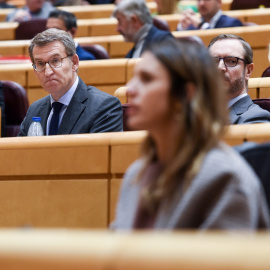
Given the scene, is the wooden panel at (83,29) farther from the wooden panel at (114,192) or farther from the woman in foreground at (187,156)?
the woman in foreground at (187,156)

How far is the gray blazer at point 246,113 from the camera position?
3.86ft

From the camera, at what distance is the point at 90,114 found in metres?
1.36

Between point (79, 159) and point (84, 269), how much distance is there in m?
0.62

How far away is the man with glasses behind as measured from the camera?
1.24 metres

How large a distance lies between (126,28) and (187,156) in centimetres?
173

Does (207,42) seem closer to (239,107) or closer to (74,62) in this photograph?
(74,62)

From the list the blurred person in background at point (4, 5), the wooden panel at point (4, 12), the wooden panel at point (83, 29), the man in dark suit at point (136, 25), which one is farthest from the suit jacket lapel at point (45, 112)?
the blurred person in background at point (4, 5)

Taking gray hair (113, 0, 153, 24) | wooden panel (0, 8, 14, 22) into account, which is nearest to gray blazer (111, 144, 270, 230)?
gray hair (113, 0, 153, 24)

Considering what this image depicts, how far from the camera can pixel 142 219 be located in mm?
615

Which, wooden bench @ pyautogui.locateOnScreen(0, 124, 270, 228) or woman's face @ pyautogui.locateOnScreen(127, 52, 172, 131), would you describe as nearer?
woman's face @ pyautogui.locateOnScreen(127, 52, 172, 131)

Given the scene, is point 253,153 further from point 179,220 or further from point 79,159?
point 79,159

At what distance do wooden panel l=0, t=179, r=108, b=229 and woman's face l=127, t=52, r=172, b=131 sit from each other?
49 centimetres

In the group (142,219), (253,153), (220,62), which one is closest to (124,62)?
(220,62)

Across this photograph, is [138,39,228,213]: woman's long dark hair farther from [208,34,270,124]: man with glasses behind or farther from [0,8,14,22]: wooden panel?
[0,8,14,22]: wooden panel
